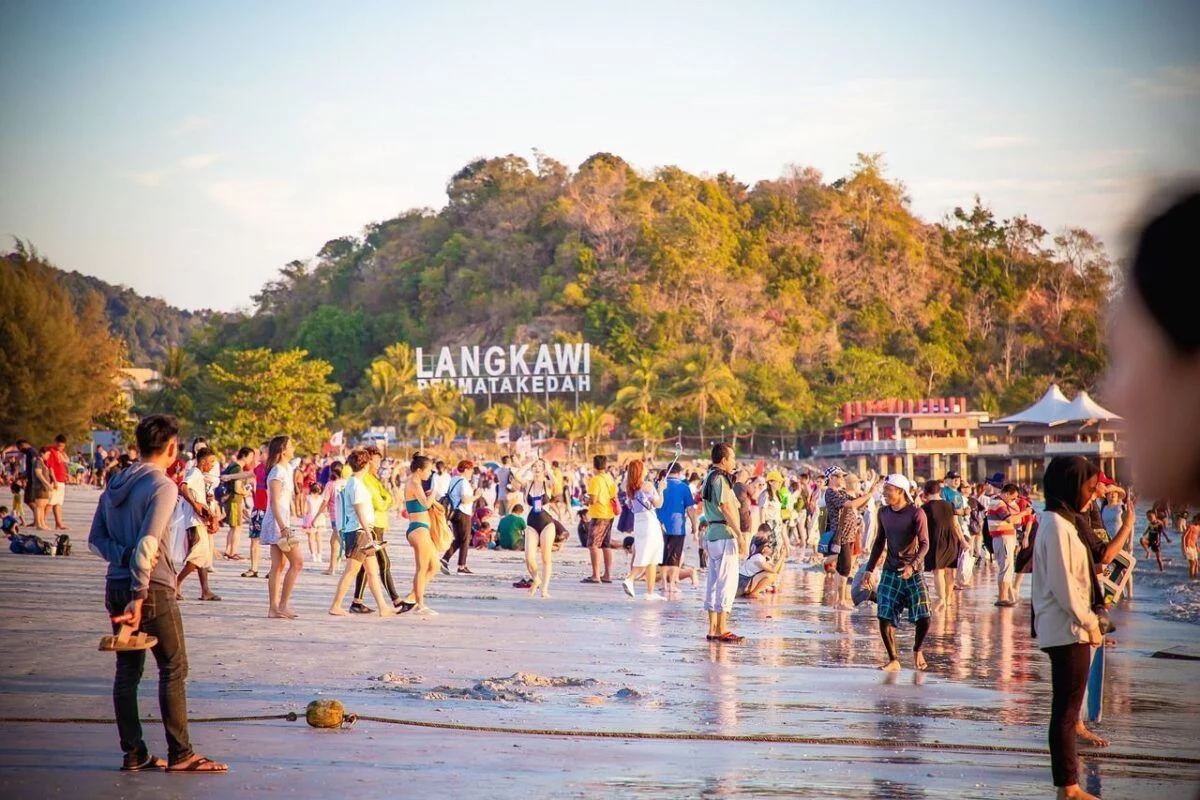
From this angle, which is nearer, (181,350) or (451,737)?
(451,737)

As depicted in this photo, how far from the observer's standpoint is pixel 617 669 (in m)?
11.2

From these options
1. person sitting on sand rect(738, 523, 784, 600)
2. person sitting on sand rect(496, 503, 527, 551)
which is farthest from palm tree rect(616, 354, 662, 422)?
person sitting on sand rect(738, 523, 784, 600)

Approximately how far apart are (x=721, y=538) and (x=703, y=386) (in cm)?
7573

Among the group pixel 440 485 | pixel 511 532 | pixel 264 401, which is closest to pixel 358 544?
pixel 440 485

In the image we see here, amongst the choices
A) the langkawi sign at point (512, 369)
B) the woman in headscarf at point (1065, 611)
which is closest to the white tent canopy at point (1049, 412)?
the langkawi sign at point (512, 369)

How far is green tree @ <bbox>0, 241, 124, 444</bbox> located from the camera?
52938mm

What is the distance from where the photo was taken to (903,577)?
11.9m

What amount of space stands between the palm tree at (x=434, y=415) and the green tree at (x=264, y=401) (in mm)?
15454

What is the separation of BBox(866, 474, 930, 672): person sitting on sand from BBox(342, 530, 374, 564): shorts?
17.5 ft

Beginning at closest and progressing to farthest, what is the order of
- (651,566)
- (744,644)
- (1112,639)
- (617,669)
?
1. (617,669)
2. (744,644)
3. (1112,639)
4. (651,566)

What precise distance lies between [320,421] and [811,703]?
6457 cm

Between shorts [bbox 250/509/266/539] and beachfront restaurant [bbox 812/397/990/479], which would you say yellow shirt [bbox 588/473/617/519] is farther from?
beachfront restaurant [bbox 812/397/990/479]

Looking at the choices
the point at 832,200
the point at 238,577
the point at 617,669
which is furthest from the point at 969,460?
the point at 617,669

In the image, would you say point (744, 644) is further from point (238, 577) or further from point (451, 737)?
point (238, 577)
